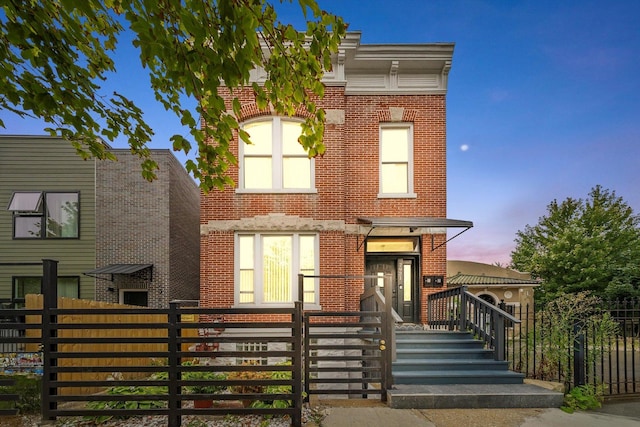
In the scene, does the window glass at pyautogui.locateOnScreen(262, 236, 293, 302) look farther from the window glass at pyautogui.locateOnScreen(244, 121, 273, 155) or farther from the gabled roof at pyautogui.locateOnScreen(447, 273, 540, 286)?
the gabled roof at pyautogui.locateOnScreen(447, 273, 540, 286)

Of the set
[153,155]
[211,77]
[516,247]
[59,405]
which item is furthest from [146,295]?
[516,247]

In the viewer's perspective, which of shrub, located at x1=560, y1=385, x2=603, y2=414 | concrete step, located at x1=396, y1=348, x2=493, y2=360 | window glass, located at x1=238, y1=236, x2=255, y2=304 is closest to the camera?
shrub, located at x1=560, y1=385, x2=603, y2=414

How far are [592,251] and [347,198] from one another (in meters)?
22.8

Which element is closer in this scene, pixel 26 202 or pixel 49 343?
pixel 49 343

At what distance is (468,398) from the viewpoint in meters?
6.05

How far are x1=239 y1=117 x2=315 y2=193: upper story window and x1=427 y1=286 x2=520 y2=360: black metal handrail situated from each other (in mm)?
4880

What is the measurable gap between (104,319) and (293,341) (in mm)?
4721

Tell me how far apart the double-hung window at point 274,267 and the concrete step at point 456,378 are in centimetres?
373

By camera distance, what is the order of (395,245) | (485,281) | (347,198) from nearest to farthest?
(347,198)
(395,245)
(485,281)

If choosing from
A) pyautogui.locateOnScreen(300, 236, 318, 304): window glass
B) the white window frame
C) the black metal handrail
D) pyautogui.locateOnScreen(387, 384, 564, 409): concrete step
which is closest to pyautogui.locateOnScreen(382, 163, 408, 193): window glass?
the white window frame

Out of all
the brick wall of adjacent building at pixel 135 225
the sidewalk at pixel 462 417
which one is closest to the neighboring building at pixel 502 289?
the sidewalk at pixel 462 417

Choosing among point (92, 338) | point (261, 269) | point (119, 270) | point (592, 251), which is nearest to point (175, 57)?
point (92, 338)

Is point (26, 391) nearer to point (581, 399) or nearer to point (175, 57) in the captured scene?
point (175, 57)

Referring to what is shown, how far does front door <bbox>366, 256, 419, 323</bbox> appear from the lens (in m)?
11.0
